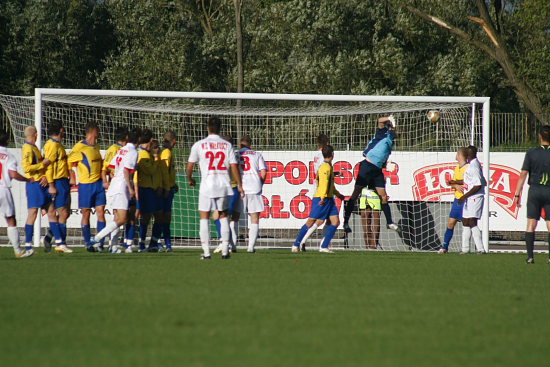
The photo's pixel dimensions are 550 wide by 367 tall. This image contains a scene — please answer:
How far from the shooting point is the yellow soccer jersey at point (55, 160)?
43.1 feet

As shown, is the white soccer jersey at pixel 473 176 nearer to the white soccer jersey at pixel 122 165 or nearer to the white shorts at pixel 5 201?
the white soccer jersey at pixel 122 165

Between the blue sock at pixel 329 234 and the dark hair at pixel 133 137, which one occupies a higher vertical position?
the dark hair at pixel 133 137

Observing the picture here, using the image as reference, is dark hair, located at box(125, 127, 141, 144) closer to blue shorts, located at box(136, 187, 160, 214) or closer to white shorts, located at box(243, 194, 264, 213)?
blue shorts, located at box(136, 187, 160, 214)

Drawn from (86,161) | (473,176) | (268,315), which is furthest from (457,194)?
(268,315)

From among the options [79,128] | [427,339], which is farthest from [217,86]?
[427,339]

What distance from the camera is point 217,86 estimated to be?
4294 centimetres

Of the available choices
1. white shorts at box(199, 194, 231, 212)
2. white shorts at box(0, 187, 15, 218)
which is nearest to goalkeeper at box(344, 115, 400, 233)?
white shorts at box(199, 194, 231, 212)

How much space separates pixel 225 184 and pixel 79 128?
8.08 meters

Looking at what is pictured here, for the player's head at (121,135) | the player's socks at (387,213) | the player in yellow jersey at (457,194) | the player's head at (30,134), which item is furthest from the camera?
the player's socks at (387,213)

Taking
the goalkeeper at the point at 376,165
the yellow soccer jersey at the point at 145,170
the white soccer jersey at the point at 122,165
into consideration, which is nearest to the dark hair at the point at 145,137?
the yellow soccer jersey at the point at 145,170

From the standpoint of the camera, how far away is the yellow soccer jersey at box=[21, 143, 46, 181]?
12.4 m

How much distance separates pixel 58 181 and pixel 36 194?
489mm

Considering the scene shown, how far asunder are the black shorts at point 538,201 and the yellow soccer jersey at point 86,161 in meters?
6.99

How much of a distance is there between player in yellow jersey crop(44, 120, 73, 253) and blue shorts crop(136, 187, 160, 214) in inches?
51.9
